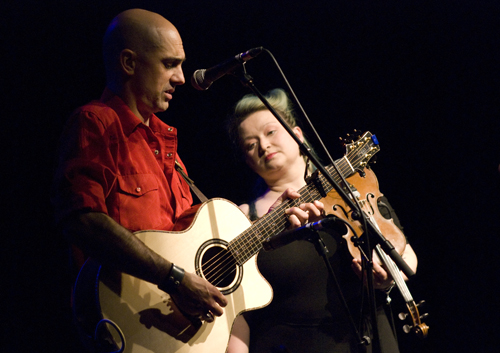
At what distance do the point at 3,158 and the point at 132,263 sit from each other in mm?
1640

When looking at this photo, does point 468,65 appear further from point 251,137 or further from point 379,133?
point 251,137

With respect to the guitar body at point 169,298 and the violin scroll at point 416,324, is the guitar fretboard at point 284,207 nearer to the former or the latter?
the guitar body at point 169,298

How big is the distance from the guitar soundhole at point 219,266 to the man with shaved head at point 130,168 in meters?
0.18

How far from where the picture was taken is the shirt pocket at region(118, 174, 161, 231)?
1.87m

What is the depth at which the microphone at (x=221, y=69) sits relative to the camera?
172 centimetres

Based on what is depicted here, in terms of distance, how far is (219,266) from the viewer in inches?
80.2

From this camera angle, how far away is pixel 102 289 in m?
1.63

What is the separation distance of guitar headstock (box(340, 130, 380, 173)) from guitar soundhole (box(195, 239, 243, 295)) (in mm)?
1025

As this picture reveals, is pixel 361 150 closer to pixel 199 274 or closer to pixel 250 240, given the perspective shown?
pixel 250 240

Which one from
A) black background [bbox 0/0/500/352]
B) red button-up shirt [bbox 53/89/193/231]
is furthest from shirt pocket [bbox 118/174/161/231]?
black background [bbox 0/0/500/352]

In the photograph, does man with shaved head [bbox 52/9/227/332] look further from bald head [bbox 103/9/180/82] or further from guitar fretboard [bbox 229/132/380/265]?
guitar fretboard [bbox 229/132/380/265]

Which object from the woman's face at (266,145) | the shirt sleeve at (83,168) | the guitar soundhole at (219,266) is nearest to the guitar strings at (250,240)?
the guitar soundhole at (219,266)

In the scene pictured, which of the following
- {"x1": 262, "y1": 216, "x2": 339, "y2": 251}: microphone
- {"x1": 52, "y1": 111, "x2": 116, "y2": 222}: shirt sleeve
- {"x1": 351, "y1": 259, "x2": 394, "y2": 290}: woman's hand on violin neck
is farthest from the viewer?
{"x1": 351, "y1": 259, "x2": 394, "y2": 290}: woman's hand on violin neck

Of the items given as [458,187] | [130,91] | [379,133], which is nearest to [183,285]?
[130,91]
